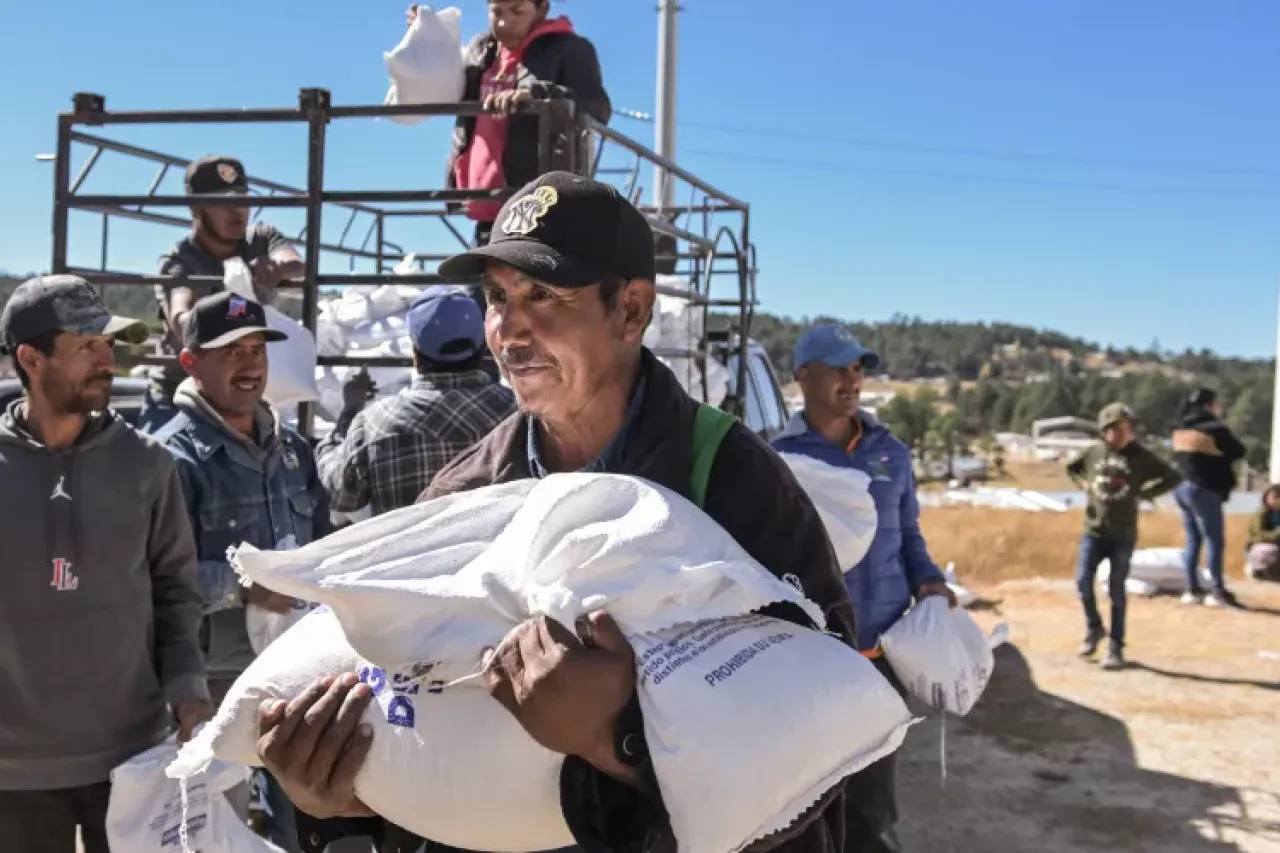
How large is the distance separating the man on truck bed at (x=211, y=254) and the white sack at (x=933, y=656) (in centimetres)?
267

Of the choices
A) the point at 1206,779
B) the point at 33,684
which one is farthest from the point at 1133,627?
the point at 33,684

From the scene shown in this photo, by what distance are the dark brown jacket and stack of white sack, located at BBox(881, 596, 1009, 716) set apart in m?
2.16

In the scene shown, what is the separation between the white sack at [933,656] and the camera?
362 centimetres

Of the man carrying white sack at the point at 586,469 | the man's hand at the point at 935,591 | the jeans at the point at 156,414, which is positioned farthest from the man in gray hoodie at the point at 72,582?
the man's hand at the point at 935,591

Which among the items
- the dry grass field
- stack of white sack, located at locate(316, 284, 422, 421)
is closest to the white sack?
the dry grass field

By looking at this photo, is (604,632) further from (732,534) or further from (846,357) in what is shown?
(846,357)

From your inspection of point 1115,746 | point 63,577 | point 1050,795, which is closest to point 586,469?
point 63,577

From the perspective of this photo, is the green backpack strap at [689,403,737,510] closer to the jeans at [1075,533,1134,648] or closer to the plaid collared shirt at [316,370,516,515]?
the plaid collared shirt at [316,370,516,515]

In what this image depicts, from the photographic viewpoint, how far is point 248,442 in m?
3.14

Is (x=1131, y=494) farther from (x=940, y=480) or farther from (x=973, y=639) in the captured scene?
(x=940, y=480)

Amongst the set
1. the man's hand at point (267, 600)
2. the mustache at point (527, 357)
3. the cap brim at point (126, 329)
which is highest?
the cap brim at point (126, 329)

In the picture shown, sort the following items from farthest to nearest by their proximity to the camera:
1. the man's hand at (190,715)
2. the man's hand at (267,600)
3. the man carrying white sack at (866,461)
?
the man carrying white sack at (866,461) < the man's hand at (267,600) < the man's hand at (190,715)

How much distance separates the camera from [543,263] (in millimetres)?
1448

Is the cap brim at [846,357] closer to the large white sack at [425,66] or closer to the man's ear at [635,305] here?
the large white sack at [425,66]
